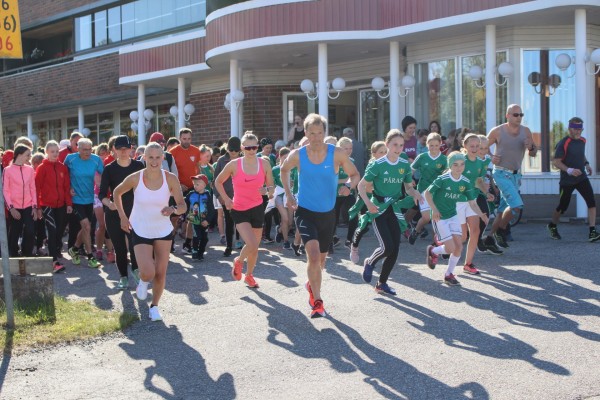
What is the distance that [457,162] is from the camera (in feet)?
30.3

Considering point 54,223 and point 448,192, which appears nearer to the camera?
point 448,192

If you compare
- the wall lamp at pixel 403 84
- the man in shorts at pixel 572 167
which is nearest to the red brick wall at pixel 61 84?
the wall lamp at pixel 403 84

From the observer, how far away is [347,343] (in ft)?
22.2

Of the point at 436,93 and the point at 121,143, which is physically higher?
the point at 436,93

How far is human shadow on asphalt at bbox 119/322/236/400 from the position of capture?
5.64 metres

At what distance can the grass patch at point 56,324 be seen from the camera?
23.7ft

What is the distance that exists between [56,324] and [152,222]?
131cm

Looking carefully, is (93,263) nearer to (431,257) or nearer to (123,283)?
(123,283)

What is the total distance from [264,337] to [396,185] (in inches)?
99.7

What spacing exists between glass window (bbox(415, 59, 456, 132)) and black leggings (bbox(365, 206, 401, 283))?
916cm

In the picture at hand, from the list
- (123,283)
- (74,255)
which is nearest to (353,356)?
(123,283)

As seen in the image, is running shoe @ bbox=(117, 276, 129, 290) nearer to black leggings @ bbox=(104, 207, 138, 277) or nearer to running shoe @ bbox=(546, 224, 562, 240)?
black leggings @ bbox=(104, 207, 138, 277)

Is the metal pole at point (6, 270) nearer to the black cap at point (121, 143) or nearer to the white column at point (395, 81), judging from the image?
the black cap at point (121, 143)

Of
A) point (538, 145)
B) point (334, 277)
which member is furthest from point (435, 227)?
point (538, 145)
